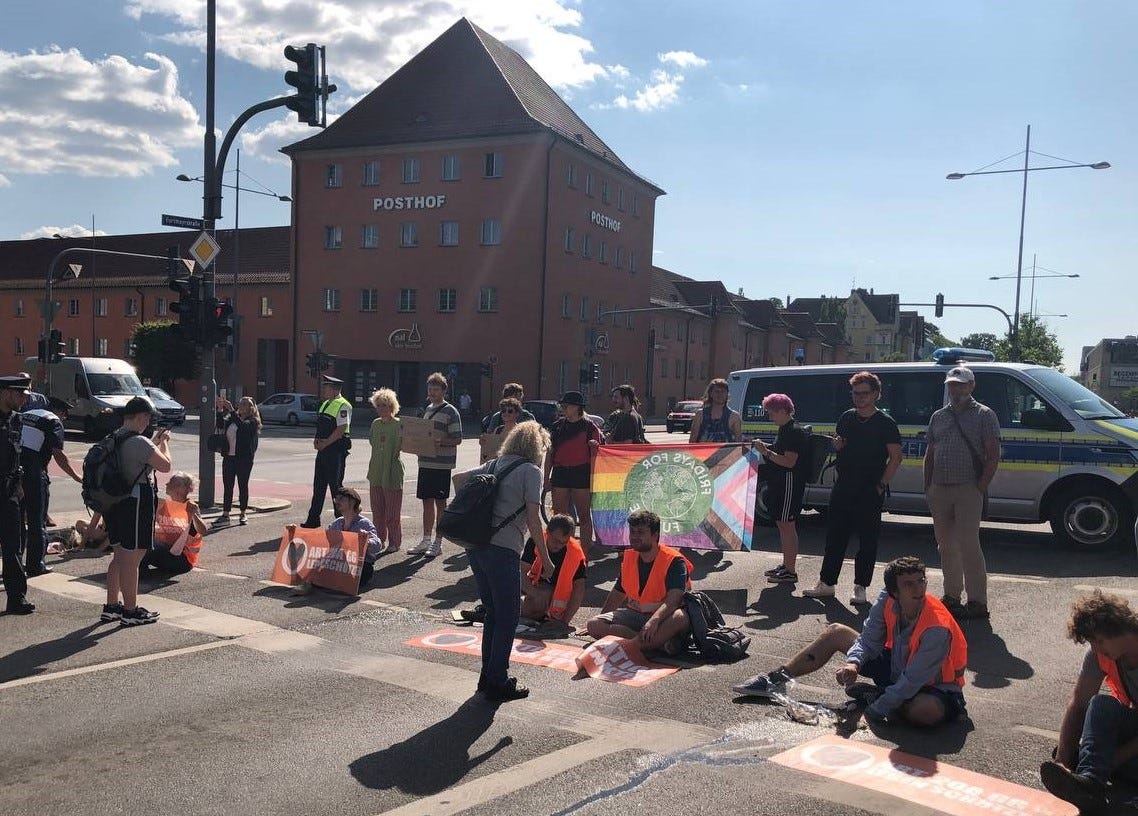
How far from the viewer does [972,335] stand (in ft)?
565

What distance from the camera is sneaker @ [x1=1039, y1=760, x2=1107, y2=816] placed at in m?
4.21

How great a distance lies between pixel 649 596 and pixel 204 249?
10.0m

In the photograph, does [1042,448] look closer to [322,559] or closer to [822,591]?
[822,591]

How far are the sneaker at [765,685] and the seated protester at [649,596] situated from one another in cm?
84

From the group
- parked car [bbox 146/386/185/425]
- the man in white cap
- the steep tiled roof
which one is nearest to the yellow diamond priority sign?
the man in white cap

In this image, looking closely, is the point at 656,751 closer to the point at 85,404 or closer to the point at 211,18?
the point at 211,18

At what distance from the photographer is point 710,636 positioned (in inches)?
265

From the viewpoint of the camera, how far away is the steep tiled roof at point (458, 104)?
51.1 m

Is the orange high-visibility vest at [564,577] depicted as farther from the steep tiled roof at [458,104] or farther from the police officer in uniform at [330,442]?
the steep tiled roof at [458,104]

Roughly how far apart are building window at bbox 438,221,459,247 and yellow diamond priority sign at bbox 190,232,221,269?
37.6 m

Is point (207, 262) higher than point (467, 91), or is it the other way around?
point (467, 91)

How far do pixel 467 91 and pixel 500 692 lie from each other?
167 feet

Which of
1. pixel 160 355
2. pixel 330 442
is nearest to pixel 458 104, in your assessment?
pixel 160 355

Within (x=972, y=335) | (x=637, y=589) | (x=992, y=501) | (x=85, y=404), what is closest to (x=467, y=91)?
(x=85, y=404)
